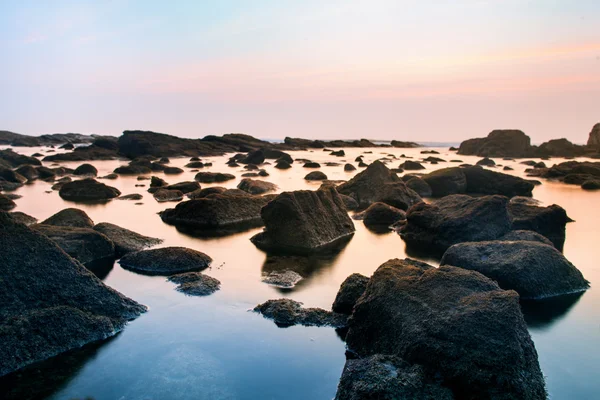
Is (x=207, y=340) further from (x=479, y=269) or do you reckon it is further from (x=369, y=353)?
(x=479, y=269)

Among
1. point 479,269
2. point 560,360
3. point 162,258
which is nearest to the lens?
point 560,360

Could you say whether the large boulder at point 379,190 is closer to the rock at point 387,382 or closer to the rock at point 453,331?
the rock at point 453,331

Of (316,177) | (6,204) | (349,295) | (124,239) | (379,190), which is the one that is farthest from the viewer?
(316,177)

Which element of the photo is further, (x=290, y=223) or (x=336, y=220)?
(x=336, y=220)

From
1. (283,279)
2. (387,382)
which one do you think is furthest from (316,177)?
(387,382)

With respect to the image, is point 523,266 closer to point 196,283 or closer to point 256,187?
point 196,283

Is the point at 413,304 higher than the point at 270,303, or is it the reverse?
the point at 413,304

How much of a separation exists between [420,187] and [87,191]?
16.4 m

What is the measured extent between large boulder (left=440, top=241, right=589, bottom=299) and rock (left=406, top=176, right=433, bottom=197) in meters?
15.1

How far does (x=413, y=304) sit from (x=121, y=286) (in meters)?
6.54

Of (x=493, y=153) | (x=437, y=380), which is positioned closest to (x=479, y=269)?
(x=437, y=380)

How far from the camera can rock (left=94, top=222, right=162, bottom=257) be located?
13734mm

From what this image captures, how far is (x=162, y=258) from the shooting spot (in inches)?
484

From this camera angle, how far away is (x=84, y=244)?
12.8 m
